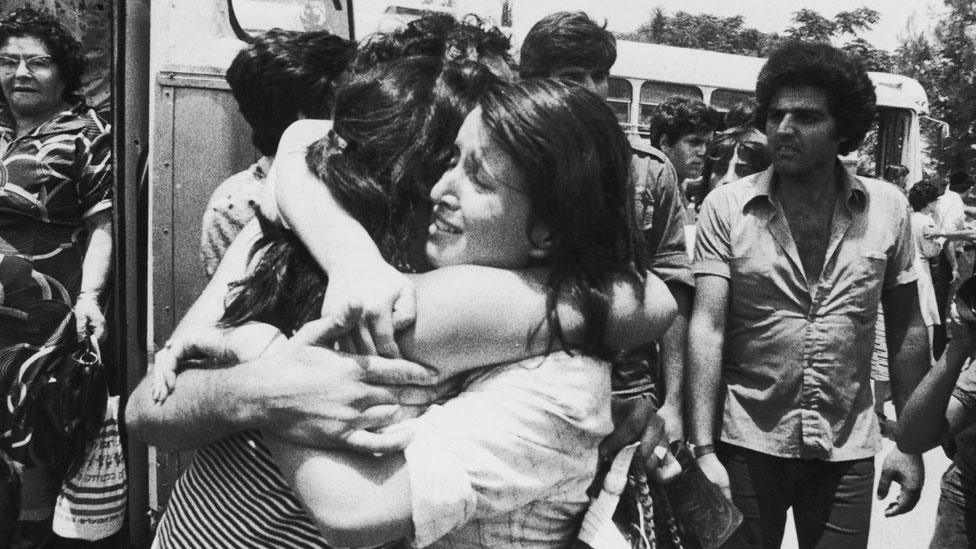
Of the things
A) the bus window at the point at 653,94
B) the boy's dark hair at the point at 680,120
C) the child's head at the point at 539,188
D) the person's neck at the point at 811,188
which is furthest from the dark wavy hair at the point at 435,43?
the bus window at the point at 653,94

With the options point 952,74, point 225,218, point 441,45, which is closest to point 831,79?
point 441,45

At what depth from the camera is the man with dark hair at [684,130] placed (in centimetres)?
473

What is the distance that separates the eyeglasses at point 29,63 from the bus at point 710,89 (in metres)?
6.59

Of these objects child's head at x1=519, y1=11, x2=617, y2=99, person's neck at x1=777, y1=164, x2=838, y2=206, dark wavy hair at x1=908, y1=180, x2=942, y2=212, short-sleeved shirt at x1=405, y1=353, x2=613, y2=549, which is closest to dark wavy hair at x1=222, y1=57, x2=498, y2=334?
short-sleeved shirt at x1=405, y1=353, x2=613, y2=549

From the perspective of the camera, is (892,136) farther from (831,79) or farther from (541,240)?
(541,240)

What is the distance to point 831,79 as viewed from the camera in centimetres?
261

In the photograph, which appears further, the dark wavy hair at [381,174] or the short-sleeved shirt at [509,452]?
the dark wavy hair at [381,174]

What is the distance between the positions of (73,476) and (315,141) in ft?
6.39

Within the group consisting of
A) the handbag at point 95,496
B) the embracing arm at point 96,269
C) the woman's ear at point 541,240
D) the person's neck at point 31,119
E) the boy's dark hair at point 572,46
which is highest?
the boy's dark hair at point 572,46

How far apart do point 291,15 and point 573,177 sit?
87.0 inches

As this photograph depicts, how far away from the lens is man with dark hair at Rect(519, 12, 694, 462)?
8.39 feet

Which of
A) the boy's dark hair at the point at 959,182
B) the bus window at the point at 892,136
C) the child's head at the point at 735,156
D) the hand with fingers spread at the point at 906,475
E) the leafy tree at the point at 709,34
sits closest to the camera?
the hand with fingers spread at the point at 906,475

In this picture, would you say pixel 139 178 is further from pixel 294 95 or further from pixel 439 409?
pixel 439 409

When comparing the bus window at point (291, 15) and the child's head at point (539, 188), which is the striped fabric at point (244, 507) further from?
the bus window at point (291, 15)
